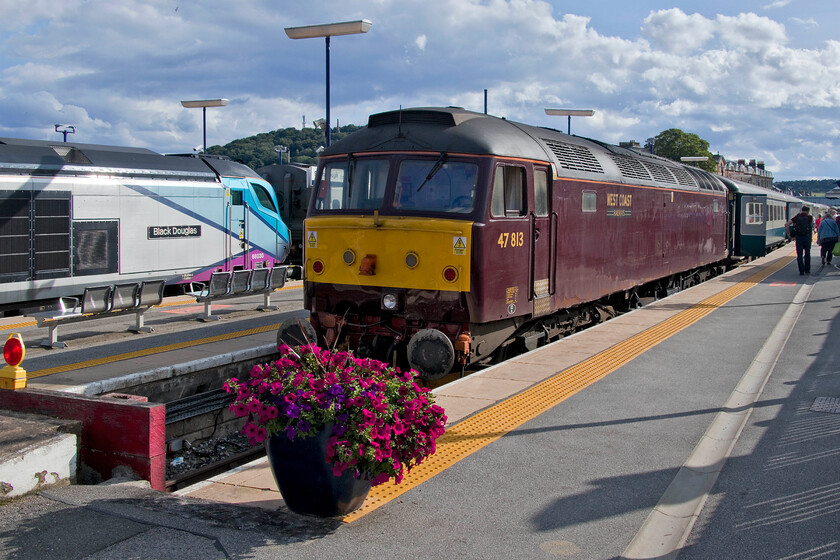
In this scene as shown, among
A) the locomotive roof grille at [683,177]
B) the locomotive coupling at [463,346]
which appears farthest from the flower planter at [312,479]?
the locomotive roof grille at [683,177]

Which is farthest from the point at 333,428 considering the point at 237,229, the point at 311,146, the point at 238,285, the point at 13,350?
the point at 311,146

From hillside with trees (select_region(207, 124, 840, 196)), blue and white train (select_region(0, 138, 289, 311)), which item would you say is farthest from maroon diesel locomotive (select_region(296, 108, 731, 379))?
hillside with trees (select_region(207, 124, 840, 196))

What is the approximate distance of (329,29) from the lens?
18.7m

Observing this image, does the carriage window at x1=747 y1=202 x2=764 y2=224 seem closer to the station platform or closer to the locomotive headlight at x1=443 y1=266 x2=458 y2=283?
the station platform

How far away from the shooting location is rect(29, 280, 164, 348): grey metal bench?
11359 mm

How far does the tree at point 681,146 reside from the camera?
87812mm

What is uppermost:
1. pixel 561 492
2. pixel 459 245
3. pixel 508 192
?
pixel 508 192

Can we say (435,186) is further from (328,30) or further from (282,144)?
(282,144)

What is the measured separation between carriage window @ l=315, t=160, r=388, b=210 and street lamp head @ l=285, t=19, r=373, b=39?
9333 mm

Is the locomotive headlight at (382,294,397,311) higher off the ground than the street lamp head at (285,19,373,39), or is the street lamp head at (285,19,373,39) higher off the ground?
the street lamp head at (285,19,373,39)

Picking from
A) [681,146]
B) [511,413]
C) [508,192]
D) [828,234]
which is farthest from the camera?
[681,146]

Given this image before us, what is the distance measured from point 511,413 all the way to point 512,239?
2818mm

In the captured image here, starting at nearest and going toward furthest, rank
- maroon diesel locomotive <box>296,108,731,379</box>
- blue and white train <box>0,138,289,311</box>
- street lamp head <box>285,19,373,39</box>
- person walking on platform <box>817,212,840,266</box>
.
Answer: maroon diesel locomotive <box>296,108,731,379</box>, blue and white train <box>0,138,289,311</box>, street lamp head <box>285,19,373,39</box>, person walking on platform <box>817,212,840,266</box>

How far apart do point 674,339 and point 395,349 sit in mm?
4429
